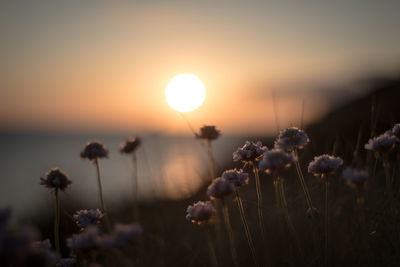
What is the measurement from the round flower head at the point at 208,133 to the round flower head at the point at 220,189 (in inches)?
26.5

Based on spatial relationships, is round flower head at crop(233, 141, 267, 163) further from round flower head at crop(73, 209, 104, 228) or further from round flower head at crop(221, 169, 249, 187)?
round flower head at crop(73, 209, 104, 228)

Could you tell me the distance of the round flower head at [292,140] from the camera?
277cm

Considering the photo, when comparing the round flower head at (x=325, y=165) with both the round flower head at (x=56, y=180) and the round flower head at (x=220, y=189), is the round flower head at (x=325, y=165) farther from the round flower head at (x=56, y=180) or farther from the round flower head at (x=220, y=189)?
the round flower head at (x=56, y=180)

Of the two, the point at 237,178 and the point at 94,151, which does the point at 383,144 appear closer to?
the point at 237,178

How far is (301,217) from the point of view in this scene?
4.02 m

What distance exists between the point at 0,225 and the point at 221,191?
4.20 ft

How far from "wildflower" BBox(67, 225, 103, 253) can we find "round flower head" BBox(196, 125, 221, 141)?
1242 millimetres

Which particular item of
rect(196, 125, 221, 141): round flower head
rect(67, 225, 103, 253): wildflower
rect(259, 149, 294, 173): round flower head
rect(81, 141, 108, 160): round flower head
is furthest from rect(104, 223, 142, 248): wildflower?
rect(81, 141, 108, 160): round flower head

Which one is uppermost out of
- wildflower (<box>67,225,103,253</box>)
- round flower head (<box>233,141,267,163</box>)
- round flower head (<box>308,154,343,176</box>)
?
round flower head (<box>233,141,267,163</box>)

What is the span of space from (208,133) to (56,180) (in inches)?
51.1

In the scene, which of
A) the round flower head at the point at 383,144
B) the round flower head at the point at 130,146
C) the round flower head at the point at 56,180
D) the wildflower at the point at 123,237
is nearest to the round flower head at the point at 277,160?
the round flower head at the point at 383,144

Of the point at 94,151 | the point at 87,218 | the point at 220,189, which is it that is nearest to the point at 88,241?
the point at 220,189

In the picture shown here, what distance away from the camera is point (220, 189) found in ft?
7.57

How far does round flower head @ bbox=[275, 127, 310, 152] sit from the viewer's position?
277cm
